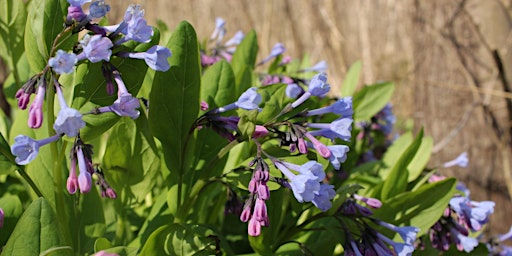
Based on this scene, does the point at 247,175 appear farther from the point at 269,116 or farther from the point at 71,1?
the point at 71,1

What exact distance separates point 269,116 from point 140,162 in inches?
11.5

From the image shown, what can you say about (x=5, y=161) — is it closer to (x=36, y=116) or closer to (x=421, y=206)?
(x=36, y=116)

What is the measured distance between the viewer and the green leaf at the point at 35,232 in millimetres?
843

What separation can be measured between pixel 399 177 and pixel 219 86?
18.0 inches

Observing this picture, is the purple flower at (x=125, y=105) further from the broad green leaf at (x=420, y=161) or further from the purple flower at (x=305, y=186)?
the broad green leaf at (x=420, y=161)

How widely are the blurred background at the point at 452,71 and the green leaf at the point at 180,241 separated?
246 cm

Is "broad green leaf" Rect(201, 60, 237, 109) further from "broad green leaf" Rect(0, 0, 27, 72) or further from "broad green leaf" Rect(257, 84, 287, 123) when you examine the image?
"broad green leaf" Rect(0, 0, 27, 72)

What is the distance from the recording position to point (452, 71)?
367 centimetres

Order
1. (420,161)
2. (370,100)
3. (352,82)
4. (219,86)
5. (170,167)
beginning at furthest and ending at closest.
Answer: (352,82) → (370,100) → (420,161) → (219,86) → (170,167)

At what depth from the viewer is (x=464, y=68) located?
11.9 ft

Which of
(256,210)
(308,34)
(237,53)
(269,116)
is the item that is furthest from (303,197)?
(308,34)

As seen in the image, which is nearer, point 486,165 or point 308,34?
point 486,165

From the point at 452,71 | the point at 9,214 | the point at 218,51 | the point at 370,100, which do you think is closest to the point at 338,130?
the point at 9,214

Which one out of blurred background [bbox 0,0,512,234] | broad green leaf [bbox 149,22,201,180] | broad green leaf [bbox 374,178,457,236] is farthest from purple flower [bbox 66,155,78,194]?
blurred background [bbox 0,0,512,234]
